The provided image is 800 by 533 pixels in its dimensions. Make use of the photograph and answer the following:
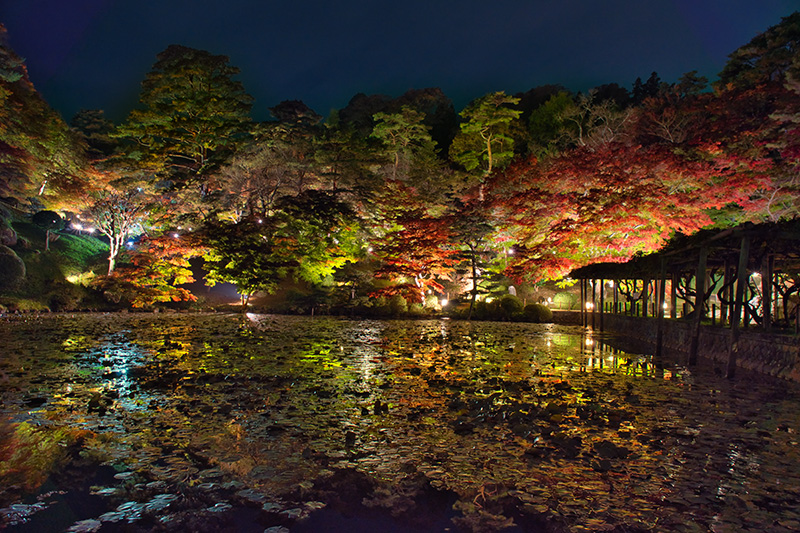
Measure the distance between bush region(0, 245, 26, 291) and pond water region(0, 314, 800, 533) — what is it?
17.8 meters

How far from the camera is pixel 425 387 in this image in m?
6.05

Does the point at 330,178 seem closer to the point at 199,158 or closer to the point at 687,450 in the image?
the point at 199,158

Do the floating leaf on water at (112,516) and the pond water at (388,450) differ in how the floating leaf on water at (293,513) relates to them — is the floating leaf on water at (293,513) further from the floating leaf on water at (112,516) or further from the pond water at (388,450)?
the floating leaf on water at (112,516)

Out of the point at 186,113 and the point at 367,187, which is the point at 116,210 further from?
the point at 367,187

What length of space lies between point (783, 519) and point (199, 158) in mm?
28746

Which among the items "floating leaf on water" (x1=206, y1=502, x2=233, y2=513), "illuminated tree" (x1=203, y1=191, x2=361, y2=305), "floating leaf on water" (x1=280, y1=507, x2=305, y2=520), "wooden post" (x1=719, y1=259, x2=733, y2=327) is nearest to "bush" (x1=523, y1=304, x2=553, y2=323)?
"illuminated tree" (x1=203, y1=191, x2=361, y2=305)

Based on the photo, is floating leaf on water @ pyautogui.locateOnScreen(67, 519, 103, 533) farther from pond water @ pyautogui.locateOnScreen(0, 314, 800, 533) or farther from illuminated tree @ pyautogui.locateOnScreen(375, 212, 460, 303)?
illuminated tree @ pyautogui.locateOnScreen(375, 212, 460, 303)

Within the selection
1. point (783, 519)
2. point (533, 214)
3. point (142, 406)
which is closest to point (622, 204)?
point (533, 214)

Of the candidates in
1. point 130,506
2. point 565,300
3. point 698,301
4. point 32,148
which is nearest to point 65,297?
point 32,148

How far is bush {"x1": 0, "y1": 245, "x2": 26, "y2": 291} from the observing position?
20.5 meters

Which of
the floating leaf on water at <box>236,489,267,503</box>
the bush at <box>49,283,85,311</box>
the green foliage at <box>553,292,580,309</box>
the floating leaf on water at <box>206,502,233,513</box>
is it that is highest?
the green foliage at <box>553,292,580,309</box>

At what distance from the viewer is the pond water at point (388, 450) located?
2.68 metres

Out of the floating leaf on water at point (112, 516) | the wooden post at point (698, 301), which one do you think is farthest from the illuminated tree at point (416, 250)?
the floating leaf on water at point (112, 516)

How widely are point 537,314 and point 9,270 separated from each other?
2623 centimetres
